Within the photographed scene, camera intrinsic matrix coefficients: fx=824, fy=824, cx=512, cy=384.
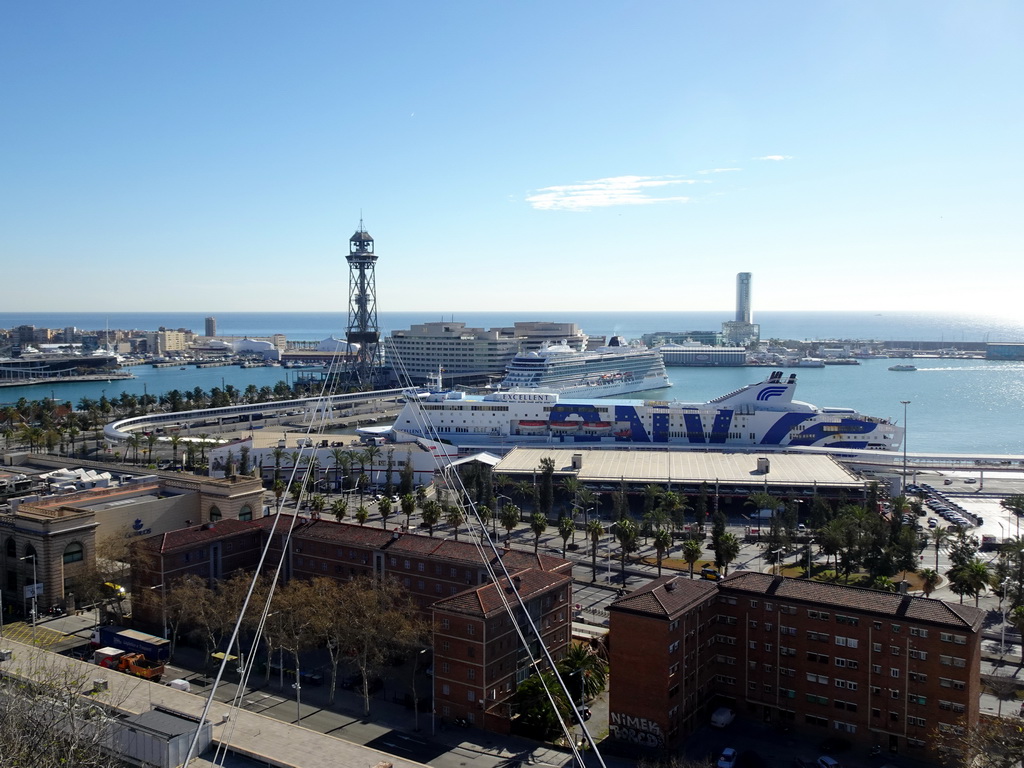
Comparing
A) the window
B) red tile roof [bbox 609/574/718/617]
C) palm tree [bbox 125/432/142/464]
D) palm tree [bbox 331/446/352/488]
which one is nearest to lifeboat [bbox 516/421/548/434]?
palm tree [bbox 331/446/352/488]

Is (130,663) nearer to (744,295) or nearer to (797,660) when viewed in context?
(797,660)

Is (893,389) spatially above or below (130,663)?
below

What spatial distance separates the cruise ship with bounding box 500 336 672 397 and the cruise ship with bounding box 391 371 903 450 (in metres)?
8.51

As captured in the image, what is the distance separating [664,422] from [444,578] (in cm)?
1925

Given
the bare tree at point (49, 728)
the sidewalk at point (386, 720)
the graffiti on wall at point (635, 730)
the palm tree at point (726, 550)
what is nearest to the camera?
the bare tree at point (49, 728)

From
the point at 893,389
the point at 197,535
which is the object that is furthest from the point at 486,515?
the point at 893,389

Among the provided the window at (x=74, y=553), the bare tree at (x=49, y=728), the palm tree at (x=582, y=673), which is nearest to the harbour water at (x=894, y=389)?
the palm tree at (x=582, y=673)

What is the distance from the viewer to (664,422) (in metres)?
31.8

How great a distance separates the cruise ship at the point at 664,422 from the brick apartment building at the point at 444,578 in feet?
49.4

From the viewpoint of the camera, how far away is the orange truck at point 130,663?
12.5 meters

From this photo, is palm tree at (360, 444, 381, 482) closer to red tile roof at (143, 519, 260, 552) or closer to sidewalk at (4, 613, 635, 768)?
red tile roof at (143, 519, 260, 552)

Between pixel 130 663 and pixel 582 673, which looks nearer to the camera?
pixel 582 673

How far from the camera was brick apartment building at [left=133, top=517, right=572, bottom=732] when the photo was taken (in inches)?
452

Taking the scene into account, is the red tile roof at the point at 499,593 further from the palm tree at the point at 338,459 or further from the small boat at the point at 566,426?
the small boat at the point at 566,426
